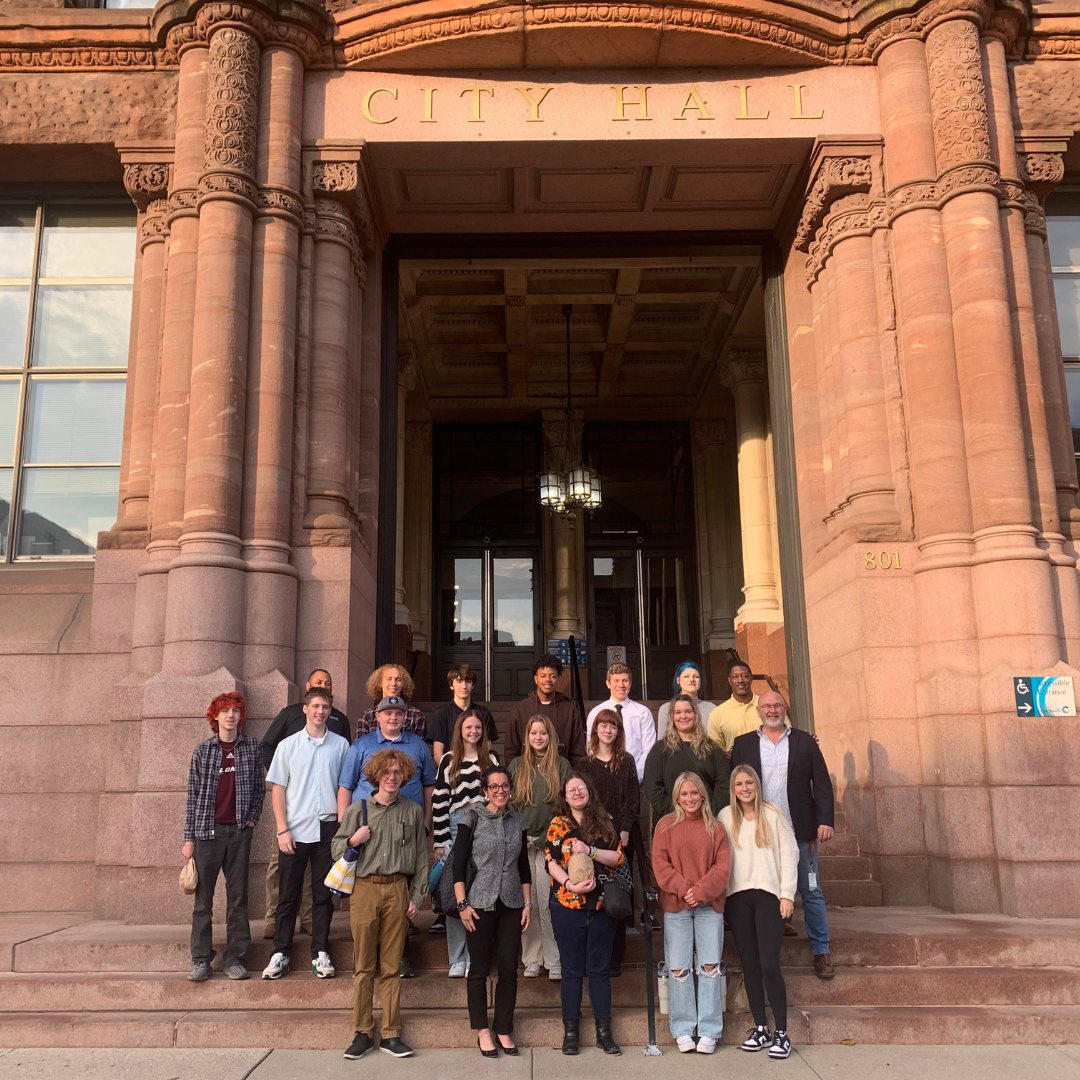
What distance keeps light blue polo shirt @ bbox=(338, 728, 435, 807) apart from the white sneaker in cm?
115

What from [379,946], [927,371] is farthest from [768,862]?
[927,371]

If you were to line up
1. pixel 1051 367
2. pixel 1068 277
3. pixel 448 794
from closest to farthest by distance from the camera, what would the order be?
1. pixel 448 794
2. pixel 1051 367
3. pixel 1068 277

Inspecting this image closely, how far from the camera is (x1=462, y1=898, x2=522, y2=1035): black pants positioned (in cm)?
674

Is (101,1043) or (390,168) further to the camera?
(390,168)

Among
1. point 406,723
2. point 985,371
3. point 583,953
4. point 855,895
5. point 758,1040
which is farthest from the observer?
point 985,371

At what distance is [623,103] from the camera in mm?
11680

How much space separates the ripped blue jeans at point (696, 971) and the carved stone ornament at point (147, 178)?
929 cm

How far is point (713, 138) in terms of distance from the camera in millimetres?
11539

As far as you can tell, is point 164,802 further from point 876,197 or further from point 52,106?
point 876,197

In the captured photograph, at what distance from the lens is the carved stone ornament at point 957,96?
10.8 m

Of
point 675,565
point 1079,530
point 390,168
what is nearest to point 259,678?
point 390,168

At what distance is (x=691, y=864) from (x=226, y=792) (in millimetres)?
3328

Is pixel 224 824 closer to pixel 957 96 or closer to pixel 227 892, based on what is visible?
pixel 227 892

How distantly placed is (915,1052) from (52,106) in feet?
39.9
